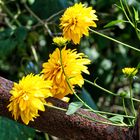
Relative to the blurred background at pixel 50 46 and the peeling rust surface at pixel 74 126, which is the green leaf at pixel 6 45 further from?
the peeling rust surface at pixel 74 126

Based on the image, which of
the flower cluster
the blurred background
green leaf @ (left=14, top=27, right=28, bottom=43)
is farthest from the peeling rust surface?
green leaf @ (left=14, top=27, right=28, bottom=43)

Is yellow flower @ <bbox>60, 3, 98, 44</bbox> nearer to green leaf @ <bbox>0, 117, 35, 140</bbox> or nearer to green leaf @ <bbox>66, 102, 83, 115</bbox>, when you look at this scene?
green leaf @ <bbox>66, 102, 83, 115</bbox>

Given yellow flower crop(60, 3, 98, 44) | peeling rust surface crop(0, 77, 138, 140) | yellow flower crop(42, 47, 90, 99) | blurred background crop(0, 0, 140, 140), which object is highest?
yellow flower crop(60, 3, 98, 44)

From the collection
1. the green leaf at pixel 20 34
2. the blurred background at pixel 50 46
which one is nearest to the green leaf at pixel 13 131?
the blurred background at pixel 50 46

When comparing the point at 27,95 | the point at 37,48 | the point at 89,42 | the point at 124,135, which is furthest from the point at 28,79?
the point at 89,42

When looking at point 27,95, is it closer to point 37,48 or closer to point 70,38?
point 70,38

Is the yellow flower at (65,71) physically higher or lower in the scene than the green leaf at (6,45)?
higher

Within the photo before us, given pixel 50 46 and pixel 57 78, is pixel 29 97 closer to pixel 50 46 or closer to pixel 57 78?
pixel 57 78
